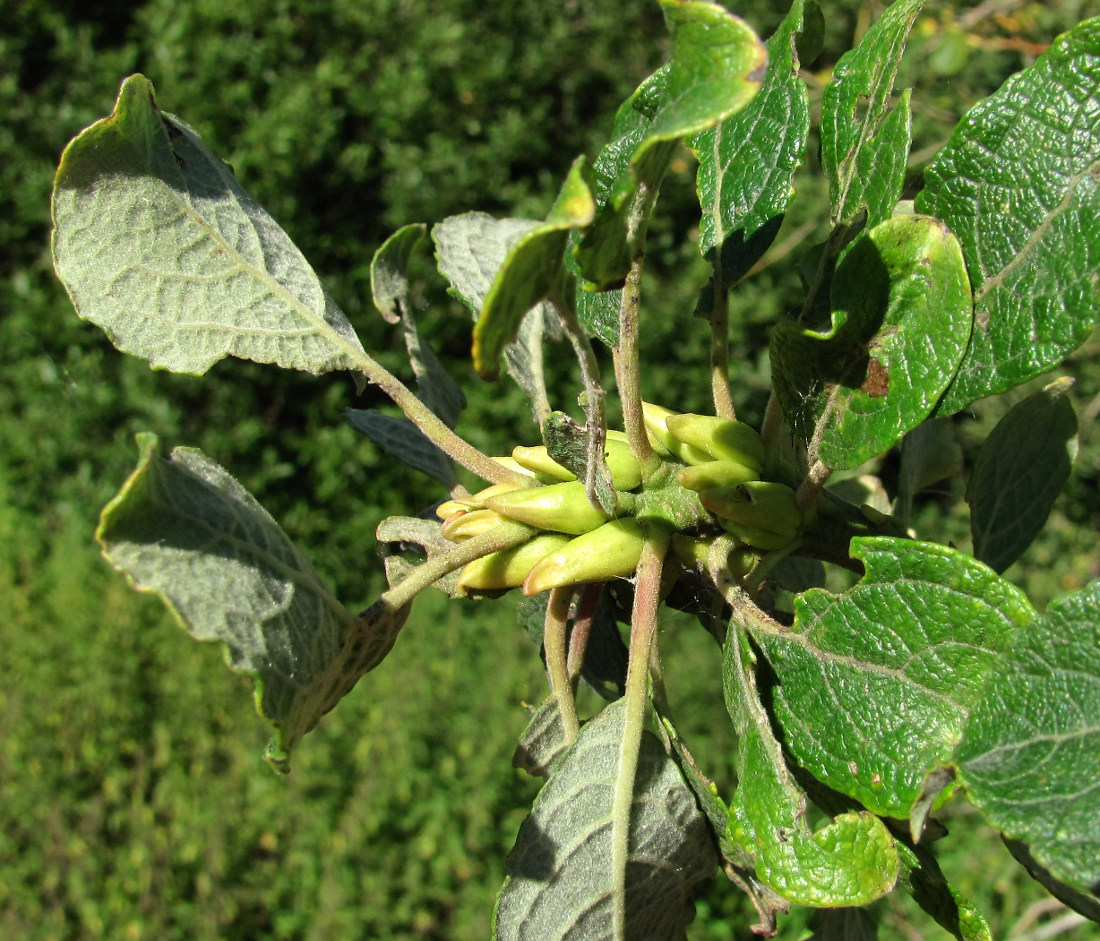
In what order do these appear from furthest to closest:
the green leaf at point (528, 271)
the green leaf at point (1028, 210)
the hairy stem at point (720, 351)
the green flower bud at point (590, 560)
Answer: the hairy stem at point (720, 351)
the green flower bud at point (590, 560)
the green leaf at point (1028, 210)
the green leaf at point (528, 271)

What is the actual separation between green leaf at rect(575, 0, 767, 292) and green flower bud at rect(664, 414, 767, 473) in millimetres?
147

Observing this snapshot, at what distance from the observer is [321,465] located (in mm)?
4109

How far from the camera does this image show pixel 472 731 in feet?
11.5

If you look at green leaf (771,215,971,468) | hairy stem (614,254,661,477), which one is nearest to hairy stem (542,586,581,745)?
hairy stem (614,254,661,477)

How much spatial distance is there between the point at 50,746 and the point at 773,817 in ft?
11.6

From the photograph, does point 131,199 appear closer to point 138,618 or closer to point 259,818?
point 259,818

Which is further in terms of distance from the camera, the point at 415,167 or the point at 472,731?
the point at 415,167

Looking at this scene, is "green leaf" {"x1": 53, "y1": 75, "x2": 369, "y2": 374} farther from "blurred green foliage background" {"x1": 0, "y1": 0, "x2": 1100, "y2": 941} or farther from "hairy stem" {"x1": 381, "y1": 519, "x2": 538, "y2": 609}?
"blurred green foliage background" {"x1": 0, "y1": 0, "x2": 1100, "y2": 941}

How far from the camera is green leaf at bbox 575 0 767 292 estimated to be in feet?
1.61

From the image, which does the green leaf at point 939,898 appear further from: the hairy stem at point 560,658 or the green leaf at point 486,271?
the green leaf at point 486,271

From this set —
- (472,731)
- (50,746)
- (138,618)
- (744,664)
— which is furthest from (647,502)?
(138,618)

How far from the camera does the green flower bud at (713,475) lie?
69cm

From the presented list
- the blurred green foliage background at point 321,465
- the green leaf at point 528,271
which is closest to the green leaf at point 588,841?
the green leaf at point 528,271

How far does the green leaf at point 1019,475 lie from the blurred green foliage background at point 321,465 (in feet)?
7.80
